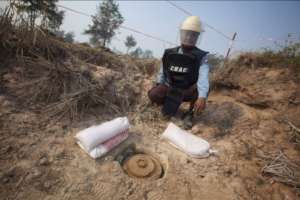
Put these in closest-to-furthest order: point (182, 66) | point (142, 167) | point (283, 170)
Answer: point (142, 167), point (283, 170), point (182, 66)

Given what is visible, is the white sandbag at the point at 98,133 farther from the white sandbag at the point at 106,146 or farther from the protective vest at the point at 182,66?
the protective vest at the point at 182,66

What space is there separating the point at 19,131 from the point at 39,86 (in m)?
0.70

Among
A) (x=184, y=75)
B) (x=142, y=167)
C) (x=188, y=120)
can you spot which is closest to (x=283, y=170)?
(x=188, y=120)

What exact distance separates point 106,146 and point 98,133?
0.16m

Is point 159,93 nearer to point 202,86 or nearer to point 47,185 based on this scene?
point 202,86

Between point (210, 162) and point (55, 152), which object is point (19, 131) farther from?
point (210, 162)

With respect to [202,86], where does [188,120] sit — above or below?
below

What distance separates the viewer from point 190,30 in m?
2.60

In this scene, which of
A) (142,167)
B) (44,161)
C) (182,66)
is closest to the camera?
(44,161)

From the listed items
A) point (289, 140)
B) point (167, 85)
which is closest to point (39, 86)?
point (167, 85)

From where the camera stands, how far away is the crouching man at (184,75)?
2.59 metres

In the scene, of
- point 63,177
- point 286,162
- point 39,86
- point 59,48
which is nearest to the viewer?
point 63,177

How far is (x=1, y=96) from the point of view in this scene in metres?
2.00

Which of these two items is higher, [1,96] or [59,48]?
[59,48]
